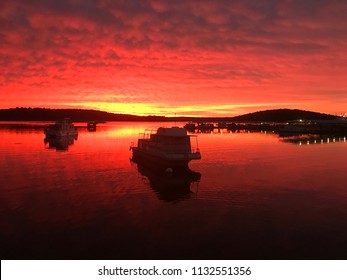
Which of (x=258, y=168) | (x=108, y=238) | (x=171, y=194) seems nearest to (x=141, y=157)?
(x=258, y=168)

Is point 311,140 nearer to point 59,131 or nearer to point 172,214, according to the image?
point 59,131

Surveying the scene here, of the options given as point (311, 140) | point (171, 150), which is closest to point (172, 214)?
point (171, 150)

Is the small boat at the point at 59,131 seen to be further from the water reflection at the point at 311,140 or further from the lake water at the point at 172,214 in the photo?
the water reflection at the point at 311,140

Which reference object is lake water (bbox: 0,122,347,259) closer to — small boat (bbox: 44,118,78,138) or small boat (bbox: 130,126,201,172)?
small boat (bbox: 130,126,201,172)

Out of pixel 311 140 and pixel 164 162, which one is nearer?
pixel 164 162

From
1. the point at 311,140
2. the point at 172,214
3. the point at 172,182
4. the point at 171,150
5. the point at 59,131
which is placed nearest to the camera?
the point at 172,214

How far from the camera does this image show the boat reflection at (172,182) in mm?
32094

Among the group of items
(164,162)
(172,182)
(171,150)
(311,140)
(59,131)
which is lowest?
(172,182)

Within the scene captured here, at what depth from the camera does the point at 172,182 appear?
38875 millimetres

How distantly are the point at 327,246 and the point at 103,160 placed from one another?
4436 centimetres

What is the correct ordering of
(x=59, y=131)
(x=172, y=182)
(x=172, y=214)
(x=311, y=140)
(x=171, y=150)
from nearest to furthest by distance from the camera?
(x=172, y=214) < (x=172, y=182) < (x=171, y=150) < (x=59, y=131) < (x=311, y=140)

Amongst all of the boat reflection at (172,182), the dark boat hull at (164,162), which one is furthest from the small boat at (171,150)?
the boat reflection at (172,182)

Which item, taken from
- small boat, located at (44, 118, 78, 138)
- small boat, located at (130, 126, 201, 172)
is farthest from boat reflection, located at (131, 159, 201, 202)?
small boat, located at (44, 118, 78, 138)

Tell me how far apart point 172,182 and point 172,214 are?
1354cm
